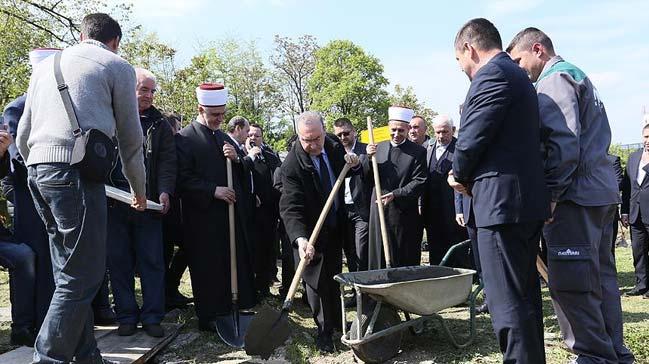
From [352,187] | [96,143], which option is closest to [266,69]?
[352,187]

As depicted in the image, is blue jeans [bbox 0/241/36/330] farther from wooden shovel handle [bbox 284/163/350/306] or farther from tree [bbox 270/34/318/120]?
tree [bbox 270/34/318/120]

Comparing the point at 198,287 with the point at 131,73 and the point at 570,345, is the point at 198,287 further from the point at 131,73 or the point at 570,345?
the point at 570,345

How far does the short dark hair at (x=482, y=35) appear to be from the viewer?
3.31m

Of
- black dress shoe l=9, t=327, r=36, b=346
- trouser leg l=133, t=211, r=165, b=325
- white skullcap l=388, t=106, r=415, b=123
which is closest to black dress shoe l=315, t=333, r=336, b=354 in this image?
trouser leg l=133, t=211, r=165, b=325

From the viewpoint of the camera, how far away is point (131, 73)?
3.28 metres

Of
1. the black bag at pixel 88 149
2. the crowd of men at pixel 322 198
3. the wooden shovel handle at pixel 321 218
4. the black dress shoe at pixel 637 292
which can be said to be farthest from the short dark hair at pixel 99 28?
the black dress shoe at pixel 637 292

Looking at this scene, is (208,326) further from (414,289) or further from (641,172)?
(641,172)

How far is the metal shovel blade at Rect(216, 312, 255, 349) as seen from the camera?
4441 mm

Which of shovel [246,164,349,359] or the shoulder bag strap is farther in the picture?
shovel [246,164,349,359]

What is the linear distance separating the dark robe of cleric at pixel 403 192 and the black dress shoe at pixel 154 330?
2.19 meters

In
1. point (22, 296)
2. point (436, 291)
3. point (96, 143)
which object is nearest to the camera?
point (96, 143)

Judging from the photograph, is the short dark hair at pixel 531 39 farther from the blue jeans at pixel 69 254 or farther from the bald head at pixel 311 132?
the blue jeans at pixel 69 254

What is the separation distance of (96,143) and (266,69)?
141 feet

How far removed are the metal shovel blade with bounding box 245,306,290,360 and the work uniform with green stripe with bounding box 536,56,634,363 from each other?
1.78 meters
